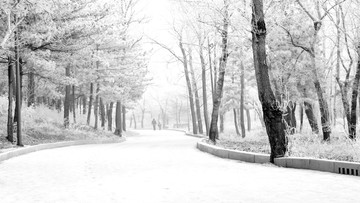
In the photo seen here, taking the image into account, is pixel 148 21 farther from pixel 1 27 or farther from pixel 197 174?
pixel 197 174

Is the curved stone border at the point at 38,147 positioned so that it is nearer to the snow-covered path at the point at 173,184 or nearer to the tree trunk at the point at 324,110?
the snow-covered path at the point at 173,184

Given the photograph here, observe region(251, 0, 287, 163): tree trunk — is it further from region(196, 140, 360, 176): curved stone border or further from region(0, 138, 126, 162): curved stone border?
region(0, 138, 126, 162): curved stone border

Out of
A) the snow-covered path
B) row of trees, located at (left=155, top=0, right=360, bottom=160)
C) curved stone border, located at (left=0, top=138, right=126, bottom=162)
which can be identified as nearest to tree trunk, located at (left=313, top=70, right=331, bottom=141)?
row of trees, located at (left=155, top=0, right=360, bottom=160)

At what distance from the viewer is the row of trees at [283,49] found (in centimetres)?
1119

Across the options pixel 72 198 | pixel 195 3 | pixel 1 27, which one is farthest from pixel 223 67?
pixel 72 198

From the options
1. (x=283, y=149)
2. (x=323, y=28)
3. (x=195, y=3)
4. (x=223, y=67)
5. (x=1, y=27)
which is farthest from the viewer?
(x=323, y=28)

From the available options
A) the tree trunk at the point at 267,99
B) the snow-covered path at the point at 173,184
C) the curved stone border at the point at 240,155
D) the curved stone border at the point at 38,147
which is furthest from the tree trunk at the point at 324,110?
the curved stone border at the point at 38,147

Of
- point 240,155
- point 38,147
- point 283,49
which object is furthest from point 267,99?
point 283,49

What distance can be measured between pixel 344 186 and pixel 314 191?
2.67 feet

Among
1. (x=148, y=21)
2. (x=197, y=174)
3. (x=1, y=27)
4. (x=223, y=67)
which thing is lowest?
(x=197, y=174)

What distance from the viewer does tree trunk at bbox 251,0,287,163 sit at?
10812 millimetres

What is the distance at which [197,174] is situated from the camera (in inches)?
352

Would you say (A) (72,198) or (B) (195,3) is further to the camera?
(B) (195,3)

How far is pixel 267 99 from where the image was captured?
11.0 metres
